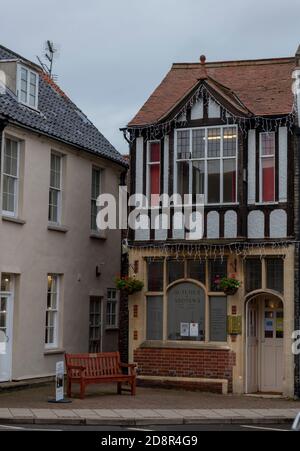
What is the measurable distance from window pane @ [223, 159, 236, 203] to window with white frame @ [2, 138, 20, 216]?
5509mm

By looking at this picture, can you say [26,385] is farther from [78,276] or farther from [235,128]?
[235,128]

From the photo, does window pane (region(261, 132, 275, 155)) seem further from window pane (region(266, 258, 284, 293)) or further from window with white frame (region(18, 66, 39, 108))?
window with white frame (region(18, 66, 39, 108))

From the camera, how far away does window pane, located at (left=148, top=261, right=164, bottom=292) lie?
23.3 metres

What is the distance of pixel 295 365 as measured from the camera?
2141 cm

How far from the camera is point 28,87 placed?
981 inches

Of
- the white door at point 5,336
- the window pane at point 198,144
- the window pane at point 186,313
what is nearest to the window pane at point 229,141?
the window pane at point 198,144

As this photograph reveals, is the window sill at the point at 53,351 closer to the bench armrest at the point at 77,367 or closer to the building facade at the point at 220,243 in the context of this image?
the building facade at the point at 220,243

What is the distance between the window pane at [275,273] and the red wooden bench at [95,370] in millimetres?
4100

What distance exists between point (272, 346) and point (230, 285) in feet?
7.45

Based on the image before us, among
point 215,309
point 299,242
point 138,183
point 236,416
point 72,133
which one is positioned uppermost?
point 72,133

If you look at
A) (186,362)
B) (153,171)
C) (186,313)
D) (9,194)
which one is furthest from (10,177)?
(186,362)

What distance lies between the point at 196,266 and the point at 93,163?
6.09 metres

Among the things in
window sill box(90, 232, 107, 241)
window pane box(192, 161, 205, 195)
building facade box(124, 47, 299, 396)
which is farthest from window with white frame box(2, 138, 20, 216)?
window pane box(192, 161, 205, 195)
